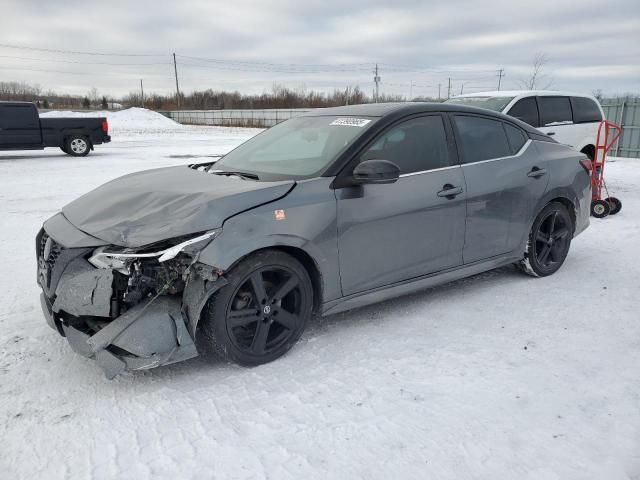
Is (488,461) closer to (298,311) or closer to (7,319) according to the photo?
(298,311)

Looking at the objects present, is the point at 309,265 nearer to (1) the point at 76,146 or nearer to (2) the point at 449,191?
(2) the point at 449,191

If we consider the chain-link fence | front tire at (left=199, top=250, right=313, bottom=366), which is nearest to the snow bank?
the chain-link fence

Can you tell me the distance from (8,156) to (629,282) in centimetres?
1772

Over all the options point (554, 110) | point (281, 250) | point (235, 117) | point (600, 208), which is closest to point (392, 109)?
point (281, 250)

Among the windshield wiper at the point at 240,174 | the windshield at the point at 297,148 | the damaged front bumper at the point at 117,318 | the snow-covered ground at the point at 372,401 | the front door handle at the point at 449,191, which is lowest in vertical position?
the snow-covered ground at the point at 372,401

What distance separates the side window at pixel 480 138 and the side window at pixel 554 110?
4.81 metres

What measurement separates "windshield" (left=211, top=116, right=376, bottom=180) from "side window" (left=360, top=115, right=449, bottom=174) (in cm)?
18

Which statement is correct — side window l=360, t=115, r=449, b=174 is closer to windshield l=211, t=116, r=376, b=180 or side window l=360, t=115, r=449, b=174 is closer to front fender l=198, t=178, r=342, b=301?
windshield l=211, t=116, r=376, b=180

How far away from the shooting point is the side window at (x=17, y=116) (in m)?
15.4

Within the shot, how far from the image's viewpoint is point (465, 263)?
14.0 feet

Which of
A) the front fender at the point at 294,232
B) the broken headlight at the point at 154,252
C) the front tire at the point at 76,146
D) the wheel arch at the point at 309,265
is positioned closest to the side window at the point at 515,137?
the front fender at the point at 294,232

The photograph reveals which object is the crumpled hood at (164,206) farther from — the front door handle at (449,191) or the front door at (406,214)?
the front door handle at (449,191)

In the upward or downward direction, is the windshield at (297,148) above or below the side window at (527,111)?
below

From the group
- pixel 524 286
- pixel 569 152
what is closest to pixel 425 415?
pixel 524 286
